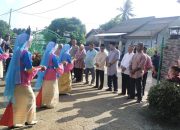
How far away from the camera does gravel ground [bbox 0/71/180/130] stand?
6868 mm

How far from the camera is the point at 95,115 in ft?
25.6

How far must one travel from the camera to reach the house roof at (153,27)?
33.2 metres

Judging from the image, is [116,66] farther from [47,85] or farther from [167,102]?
[167,102]

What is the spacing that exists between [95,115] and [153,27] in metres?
29.6

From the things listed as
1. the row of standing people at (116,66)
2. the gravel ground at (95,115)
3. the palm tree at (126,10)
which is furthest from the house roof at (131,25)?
the gravel ground at (95,115)

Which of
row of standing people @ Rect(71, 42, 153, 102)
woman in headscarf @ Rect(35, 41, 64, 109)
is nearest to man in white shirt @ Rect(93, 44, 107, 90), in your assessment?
row of standing people @ Rect(71, 42, 153, 102)

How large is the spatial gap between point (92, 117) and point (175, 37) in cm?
449

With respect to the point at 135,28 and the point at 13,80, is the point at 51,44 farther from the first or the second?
the point at 135,28

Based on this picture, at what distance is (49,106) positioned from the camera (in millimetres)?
8070

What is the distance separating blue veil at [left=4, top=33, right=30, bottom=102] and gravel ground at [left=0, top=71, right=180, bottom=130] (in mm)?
834

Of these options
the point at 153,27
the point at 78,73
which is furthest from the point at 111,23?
the point at 78,73

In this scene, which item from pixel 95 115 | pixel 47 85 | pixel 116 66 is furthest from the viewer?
pixel 116 66

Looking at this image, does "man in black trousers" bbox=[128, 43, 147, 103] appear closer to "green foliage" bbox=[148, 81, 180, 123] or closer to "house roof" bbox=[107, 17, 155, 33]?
"green foliage" bbox=[148, 81, 180, 123]

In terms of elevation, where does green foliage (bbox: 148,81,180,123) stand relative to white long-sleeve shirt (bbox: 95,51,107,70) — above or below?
below
